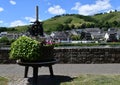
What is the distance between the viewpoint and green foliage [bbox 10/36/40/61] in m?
9.17

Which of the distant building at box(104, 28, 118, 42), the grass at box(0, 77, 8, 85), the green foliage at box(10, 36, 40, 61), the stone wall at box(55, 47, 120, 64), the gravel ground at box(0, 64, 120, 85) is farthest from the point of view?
the distant building at box(104, 28, 118, 42)

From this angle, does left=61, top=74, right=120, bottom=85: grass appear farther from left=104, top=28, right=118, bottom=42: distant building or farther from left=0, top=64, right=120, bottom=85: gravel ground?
left=104, top=28, right=118, bottom=42: distant building

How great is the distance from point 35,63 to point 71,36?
437 feet

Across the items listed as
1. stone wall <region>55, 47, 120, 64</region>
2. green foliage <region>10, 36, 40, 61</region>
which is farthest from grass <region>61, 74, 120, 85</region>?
stone wall <region>55, 47, 120, 64</region>

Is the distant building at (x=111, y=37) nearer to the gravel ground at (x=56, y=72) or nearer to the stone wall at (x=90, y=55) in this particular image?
the stone wall at (x=90, y=55)

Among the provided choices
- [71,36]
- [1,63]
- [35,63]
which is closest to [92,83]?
[35,63]

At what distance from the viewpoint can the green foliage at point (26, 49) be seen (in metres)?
9.17

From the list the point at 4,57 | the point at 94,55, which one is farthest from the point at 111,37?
the point at 4,57

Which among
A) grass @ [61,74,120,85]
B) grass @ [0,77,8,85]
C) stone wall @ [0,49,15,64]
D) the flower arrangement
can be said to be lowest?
grass @ [0,77,8,85]

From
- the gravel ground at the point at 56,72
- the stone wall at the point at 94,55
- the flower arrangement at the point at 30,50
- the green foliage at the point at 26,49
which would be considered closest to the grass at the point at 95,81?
the gravel ground at the point at 56,72

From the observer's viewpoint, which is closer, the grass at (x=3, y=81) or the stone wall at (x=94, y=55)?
the grass at (x=3, y=81)

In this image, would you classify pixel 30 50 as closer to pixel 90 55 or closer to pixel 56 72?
pixel 56 72

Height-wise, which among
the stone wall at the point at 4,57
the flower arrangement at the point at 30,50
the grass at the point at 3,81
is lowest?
the grass at the point at 3,81

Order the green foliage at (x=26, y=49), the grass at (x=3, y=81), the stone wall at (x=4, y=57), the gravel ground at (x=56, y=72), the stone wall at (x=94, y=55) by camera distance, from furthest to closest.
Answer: the stone wall at (x=4, y=57) < the stone wall at (x=94, y=55) < the gravel ground at (x=56, y=72) < the grass at (x=3, y=81) < the green foliage at (x=26, y=49)
